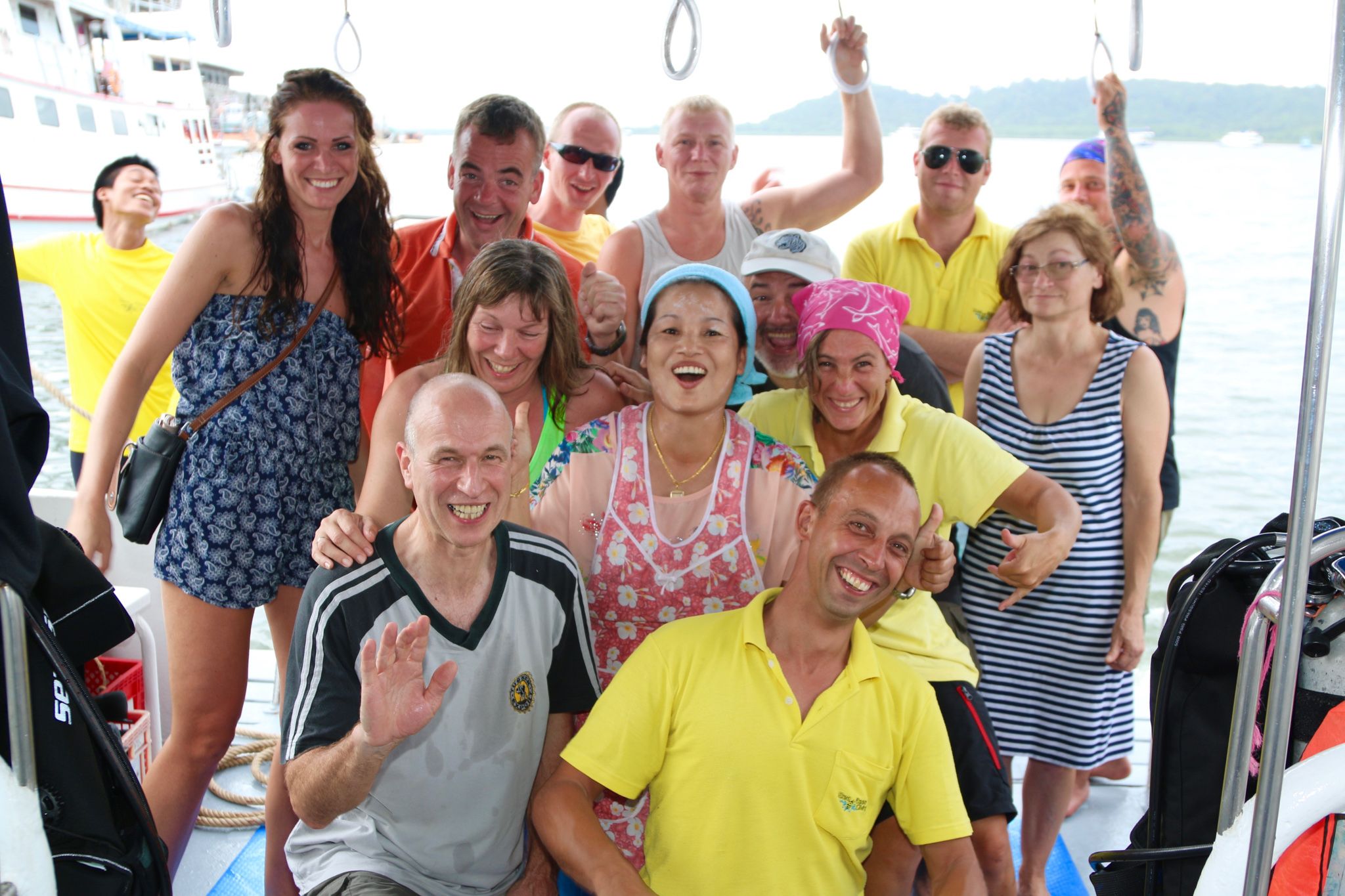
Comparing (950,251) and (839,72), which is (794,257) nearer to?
(839,72)

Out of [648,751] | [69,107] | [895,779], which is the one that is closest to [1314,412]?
[895,779]

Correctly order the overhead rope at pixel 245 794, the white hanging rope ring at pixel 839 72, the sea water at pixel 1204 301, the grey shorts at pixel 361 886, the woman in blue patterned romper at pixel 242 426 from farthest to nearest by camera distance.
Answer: the sea water at pixel 1204 301 < the overhead rope at pixel 245 794 < the white hanging rope ring at pixel 839 72 < the woman in blue patterned romper at pixel 242 426 < the grey shorts at pixel 361 886

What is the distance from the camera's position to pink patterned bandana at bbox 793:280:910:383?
2.17 meters

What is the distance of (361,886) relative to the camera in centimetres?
164

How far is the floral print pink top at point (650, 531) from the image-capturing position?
6.51 feet

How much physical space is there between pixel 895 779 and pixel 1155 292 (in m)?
1.77

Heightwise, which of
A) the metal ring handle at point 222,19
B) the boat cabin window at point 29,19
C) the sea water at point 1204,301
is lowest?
the sea water at point 1204,301

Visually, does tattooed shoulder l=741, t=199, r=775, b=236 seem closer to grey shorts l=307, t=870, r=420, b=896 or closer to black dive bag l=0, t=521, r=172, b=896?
grey shorts l=307, t=870, r=420, b=896

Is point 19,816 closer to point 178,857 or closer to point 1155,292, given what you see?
point 178,857

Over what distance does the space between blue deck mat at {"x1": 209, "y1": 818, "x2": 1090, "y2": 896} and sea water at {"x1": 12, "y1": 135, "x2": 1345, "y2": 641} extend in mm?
991

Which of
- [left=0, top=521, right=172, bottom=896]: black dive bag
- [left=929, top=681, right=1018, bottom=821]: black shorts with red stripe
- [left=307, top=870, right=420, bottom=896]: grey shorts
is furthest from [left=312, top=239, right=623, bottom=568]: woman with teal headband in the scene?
[left=929, top=681, right=1018, bottom=821]: black shorts with red stripe

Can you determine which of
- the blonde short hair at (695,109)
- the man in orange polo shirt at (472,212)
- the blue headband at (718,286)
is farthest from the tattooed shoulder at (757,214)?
the blue headband at (718,286)

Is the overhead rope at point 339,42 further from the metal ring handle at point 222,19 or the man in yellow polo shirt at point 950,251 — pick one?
the man in yellow polo shirt at point 950,251

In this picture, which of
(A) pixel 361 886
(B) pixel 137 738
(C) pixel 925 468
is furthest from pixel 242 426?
(C) pixel 925 468
